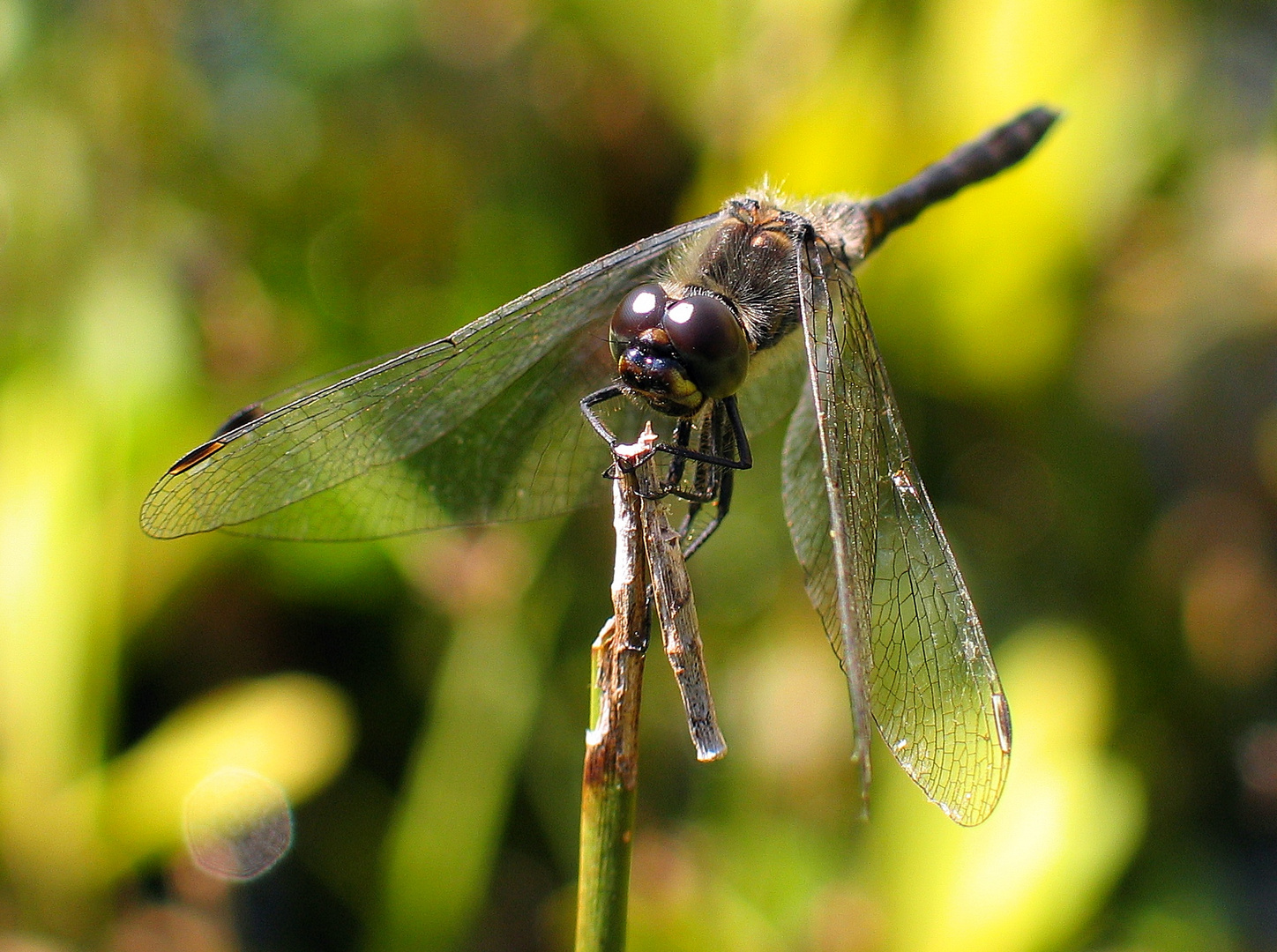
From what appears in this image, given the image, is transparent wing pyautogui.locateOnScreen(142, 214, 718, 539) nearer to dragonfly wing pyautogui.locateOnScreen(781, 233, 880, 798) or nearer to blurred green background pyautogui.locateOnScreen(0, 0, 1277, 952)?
dragonfly wing pyautogui.locateOnScreen(781, 233, 880, 798)

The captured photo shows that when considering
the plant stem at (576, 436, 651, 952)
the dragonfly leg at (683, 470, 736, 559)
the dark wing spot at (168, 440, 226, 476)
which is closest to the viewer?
the plant stem at (576, 436, 651, 952)

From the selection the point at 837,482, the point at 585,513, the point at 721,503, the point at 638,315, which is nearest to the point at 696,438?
the point at 721,503

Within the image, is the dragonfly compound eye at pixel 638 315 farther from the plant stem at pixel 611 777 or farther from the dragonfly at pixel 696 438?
the plant stem at pixel 611 777

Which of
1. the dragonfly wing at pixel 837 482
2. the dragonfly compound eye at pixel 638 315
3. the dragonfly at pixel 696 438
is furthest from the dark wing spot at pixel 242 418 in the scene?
the dragonfly wing at pixel 837 482

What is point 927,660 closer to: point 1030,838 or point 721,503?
point 721,503

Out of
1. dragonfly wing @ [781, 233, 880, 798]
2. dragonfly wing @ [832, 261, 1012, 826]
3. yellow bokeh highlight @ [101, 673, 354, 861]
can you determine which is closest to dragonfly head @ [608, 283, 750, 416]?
dragonfly wing @ [781, 233, 880, 798]

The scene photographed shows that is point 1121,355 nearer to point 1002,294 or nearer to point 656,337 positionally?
point 1002,294
